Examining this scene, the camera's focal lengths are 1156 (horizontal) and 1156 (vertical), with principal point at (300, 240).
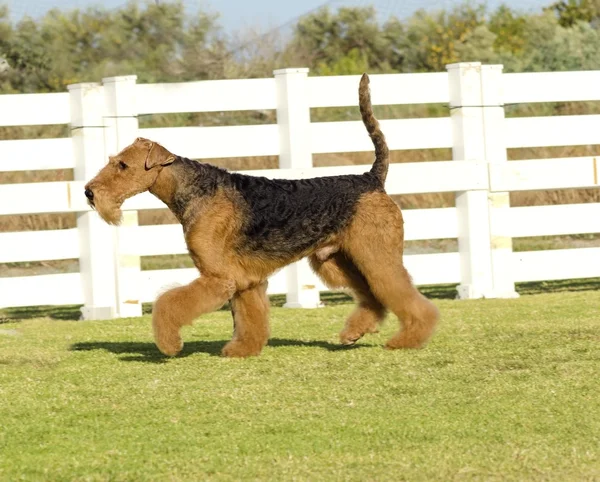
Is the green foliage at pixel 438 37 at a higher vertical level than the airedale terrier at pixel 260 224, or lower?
higher

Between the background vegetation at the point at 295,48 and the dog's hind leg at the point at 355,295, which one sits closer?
the dog's hind leg at the point at 355,295

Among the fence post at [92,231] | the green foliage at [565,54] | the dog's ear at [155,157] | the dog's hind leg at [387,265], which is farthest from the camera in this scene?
the green foliage at [565,54]

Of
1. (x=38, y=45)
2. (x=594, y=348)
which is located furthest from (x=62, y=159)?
(x=38, y=45)

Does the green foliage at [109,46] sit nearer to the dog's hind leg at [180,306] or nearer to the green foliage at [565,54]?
the green foliage at [565,54]

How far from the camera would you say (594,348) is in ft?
21.4

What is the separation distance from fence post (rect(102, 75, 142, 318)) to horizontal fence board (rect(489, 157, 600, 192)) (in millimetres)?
3003

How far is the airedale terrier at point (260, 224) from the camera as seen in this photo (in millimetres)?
6367

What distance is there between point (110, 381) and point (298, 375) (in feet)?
3.19

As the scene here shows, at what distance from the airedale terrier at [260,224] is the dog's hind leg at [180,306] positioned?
0.07m

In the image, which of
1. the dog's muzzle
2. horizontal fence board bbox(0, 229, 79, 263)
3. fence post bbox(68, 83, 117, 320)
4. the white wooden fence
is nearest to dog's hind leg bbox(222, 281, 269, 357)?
the dog's muzzle

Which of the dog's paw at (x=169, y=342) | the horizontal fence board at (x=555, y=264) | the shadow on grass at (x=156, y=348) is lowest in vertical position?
the shadow on grass at (x=156, y=348)

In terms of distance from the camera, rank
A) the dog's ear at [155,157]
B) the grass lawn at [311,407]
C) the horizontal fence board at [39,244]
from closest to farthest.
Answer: the grass lawn at [311,407], the dog's ear at [155,157], the horizontal fence board at [39,244]

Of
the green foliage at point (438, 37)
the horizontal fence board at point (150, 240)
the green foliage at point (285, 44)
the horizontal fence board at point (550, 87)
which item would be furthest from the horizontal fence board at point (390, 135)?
the green foliage at point (438, 37)

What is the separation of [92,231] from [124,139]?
0.79 meters
